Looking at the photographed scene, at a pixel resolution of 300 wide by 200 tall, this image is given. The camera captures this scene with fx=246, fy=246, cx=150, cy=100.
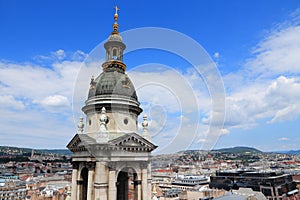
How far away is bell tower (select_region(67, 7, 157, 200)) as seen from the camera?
63.8ft

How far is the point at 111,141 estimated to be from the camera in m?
19.4

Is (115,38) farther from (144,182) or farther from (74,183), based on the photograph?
(74,183)

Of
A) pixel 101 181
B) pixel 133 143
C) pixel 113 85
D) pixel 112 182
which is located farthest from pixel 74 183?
pixel 113 85

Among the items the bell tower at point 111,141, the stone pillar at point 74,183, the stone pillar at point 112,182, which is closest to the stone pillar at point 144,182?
the bell tower at point 111,141

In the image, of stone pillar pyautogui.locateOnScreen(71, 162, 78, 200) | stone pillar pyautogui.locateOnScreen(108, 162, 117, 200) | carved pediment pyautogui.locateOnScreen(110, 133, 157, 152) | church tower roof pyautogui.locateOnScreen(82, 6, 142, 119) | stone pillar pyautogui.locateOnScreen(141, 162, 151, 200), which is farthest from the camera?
stone pillar pyautogui.locateOnScreen(71, 162, 78, 200)

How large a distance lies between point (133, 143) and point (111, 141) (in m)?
2.18


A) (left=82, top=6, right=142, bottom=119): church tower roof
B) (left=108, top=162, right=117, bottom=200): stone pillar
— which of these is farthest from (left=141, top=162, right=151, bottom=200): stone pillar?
(left=82, top=6, right=142, bottom=119): church tower roof

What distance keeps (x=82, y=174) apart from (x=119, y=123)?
585cm

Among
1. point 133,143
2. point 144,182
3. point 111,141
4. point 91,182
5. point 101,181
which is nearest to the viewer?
point 101,181

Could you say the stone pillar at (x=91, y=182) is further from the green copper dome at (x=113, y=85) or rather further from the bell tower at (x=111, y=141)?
the green copper dome at (x=113, y=85)

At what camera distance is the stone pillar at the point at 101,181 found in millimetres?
19083

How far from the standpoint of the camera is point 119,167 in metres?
20.2

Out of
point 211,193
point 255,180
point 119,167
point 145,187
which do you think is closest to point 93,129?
point 119,167

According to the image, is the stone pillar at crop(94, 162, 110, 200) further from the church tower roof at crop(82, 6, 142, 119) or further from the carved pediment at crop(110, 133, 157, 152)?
the church tower roof at crop(82, 6, 142, 119)
